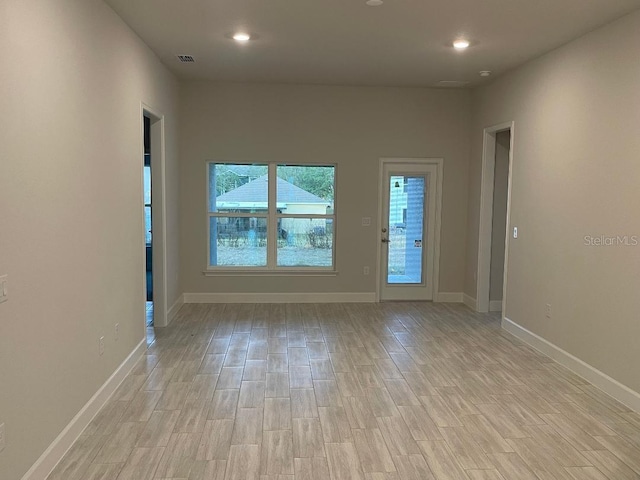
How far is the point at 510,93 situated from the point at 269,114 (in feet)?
9.73

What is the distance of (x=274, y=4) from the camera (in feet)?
11.6

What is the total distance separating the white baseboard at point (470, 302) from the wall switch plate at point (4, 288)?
5494 millimetres

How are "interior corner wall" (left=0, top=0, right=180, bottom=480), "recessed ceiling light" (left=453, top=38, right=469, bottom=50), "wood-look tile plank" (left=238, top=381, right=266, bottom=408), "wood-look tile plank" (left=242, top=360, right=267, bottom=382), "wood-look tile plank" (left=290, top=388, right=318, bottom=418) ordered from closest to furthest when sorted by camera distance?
"interior corner wall" (left=0, top=0, right=180, bottom=480) → "wood-look tile plank" (left=290, top=388, right=318, bottom=418) → "wood-look tile plank" (left=238, top=381, right=266, bottom=408) → "wood-look tile plank" (left=242, top=360, right=267, bottom=382) → "recessed ceiling light" (left=453, top=38, right=469, bottom=50)

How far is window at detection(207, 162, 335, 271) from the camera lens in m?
6.71

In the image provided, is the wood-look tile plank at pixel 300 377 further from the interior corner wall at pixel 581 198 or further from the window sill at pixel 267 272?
the window sill at pixel 267 272

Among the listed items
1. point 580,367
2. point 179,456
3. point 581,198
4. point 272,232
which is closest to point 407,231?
point 272,232

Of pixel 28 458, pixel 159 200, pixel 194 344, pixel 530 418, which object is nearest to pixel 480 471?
pixel 530 418

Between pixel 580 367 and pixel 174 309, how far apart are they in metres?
4.39

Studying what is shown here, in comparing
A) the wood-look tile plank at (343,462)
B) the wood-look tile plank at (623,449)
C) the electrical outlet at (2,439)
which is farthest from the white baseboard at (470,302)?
the electrical outlet at (2,439)

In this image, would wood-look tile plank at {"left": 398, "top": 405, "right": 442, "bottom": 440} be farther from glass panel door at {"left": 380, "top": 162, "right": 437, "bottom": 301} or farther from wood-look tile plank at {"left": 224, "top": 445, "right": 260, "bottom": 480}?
glass panel door at {"left": 380, "top": 162, "right": 437, "bottom": 301}

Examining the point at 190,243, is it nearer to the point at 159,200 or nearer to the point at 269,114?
the point at 159,200

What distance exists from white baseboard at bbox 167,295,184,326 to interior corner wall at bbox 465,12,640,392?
3814 mm

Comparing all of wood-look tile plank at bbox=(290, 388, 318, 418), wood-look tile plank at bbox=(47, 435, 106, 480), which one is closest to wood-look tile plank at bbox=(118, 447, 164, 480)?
wood-look tile plank at bbox=(47, 435, 106, 480)

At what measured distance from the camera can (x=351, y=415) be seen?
11.1 ft
